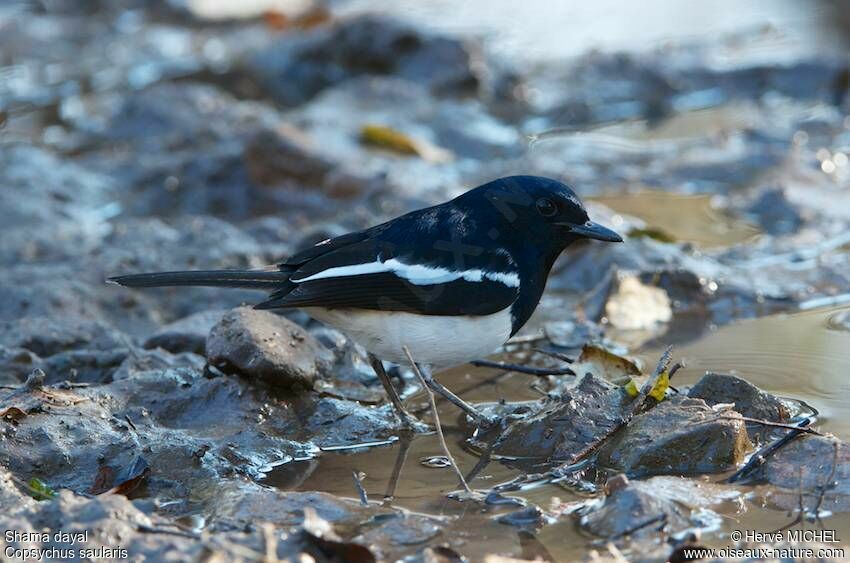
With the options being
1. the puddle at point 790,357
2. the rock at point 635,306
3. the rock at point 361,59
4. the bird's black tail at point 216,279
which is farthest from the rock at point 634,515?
the rock at point 361,59

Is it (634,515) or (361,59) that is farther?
(361,59)

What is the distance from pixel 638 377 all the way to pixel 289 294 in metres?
1.37

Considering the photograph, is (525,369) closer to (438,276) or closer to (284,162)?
(438,276)

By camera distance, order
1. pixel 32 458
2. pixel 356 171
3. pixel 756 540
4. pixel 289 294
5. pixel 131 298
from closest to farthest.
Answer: pixel 756 540 < pixel 32 458 < pixel 289 294 < pixel 131 298 < pixel 356 171

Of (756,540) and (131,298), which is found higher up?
(756,540)

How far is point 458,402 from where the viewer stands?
193 inches

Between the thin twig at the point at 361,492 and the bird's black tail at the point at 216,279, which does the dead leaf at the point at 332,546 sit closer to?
the thin twig at the point at 361,492

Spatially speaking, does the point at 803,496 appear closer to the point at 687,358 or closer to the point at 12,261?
the point at 687,358

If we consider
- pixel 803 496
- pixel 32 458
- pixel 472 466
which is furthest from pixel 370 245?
pixel 803 496

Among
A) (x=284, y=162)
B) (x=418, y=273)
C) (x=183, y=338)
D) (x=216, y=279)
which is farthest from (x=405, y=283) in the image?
(x=284, y=162)

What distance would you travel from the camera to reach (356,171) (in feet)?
26.3

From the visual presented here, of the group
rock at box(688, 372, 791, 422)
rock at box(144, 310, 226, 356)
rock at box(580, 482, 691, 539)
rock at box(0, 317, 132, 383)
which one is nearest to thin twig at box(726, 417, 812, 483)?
rock at box(688, 372, 791, 422)

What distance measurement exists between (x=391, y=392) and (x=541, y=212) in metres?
0.93

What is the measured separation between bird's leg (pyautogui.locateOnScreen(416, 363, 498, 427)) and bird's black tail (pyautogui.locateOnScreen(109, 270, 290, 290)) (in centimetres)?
67
